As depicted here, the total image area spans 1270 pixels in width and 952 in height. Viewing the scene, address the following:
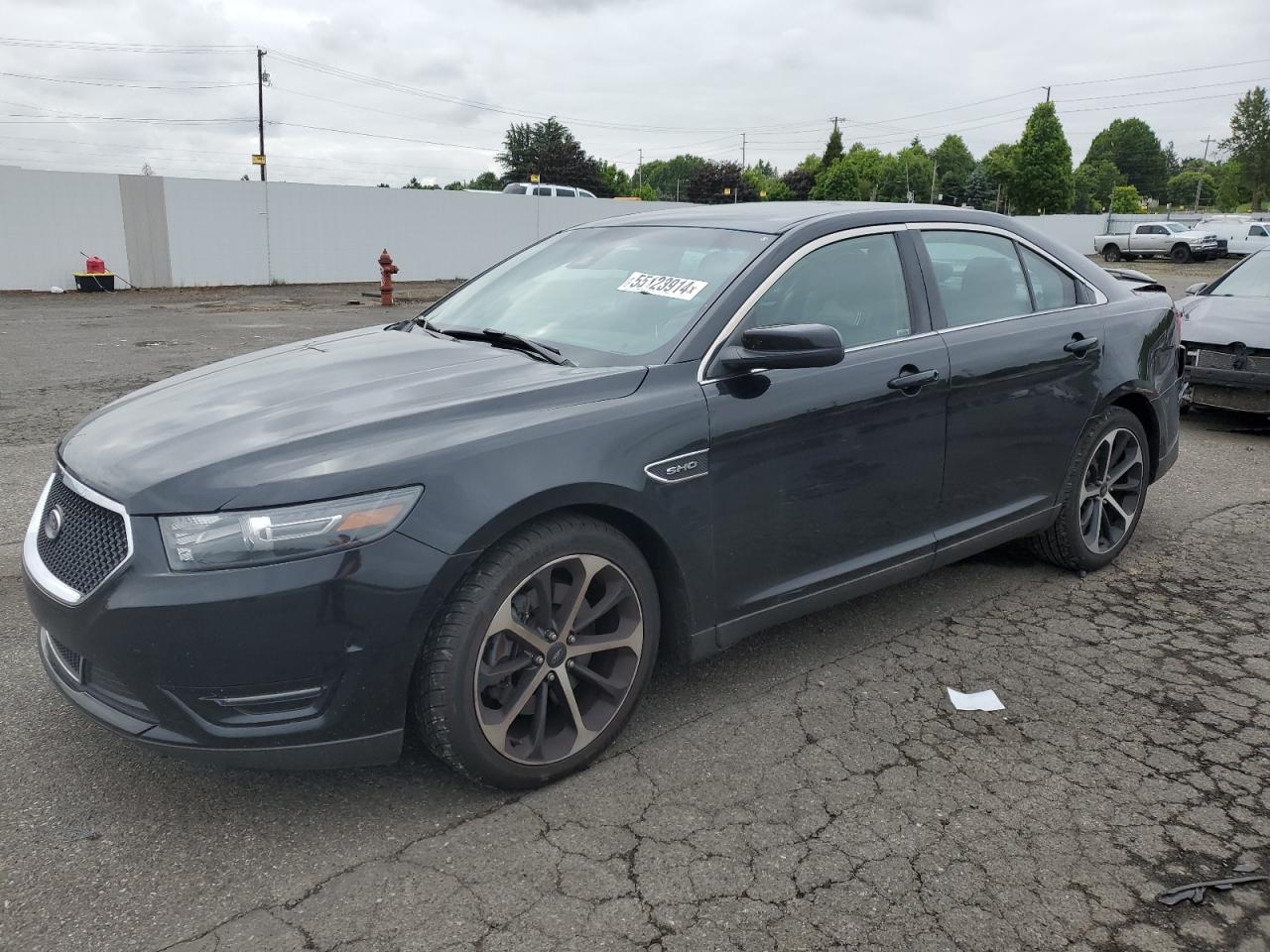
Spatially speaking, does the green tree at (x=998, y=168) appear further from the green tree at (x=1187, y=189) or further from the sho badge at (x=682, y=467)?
the sho badge at (x=682, y=467)

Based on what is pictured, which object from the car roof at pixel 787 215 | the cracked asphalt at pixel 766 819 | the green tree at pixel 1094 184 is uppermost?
the green tree at pixel 1094 184

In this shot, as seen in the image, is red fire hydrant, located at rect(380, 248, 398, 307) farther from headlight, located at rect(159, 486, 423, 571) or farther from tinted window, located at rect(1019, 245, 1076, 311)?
headlight, located at rect(159, 486, 423, 571)

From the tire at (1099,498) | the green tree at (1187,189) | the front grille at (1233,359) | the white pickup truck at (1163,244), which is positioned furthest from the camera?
the green tree at (1187,189)

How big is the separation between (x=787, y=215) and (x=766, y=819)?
2.21m

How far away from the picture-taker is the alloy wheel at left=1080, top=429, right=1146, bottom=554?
4.67m

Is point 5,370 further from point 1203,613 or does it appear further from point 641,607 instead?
point 1203,613

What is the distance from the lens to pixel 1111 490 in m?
4.81

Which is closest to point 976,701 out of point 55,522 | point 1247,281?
point 55,522

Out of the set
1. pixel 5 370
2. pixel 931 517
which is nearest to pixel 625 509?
pixel 931 517

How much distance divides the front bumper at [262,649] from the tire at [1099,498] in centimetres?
317

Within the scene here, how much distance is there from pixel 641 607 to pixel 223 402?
4.68 ft

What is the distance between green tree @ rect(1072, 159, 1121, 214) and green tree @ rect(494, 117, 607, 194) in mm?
53811

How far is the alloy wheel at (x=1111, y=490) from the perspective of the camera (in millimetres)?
4672

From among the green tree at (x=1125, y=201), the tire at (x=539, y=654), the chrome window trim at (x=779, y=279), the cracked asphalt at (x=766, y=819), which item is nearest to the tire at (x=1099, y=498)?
the cracked asphalt at (x=766, y=819)
